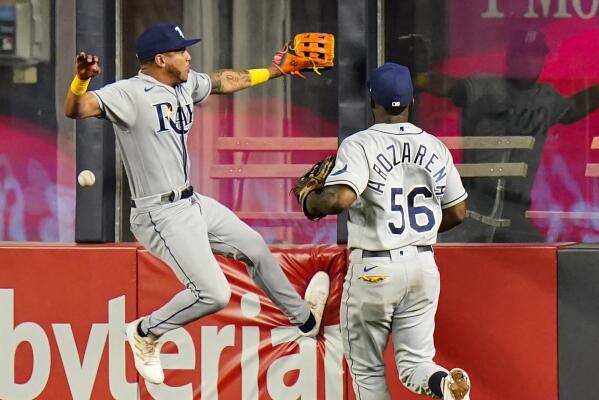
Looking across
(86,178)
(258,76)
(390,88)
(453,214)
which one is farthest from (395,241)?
(86,178)

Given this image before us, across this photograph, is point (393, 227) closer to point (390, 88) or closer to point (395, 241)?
point (395, 241)

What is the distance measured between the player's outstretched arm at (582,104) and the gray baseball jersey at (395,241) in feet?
6.42

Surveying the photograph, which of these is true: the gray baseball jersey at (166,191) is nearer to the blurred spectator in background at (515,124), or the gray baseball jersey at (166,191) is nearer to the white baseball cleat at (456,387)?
the white baseball cleat at (456,387)

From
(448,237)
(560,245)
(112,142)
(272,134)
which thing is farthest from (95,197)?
(560,245)

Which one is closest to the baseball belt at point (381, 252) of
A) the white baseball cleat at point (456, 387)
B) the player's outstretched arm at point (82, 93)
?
the white baseball cleat at point (456, 387)

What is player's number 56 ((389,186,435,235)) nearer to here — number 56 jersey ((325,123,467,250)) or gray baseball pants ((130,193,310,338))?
number 56 jersey ((325,123,467,250))

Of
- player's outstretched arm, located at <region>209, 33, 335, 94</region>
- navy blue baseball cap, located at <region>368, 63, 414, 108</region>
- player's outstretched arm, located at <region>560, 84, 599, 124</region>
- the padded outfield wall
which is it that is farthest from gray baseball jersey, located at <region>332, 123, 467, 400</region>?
player's outstretched arm, located at <region>560, 84, 599, 124</region>

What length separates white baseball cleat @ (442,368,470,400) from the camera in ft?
25.6

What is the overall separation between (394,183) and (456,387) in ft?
3.64

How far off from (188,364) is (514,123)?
8.70 feet

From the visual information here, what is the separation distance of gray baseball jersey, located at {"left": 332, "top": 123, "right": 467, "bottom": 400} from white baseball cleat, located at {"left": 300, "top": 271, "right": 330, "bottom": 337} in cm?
96

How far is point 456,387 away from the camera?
779 cm

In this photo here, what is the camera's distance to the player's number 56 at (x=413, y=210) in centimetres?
801

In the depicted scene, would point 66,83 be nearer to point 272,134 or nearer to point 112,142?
point 112,142
